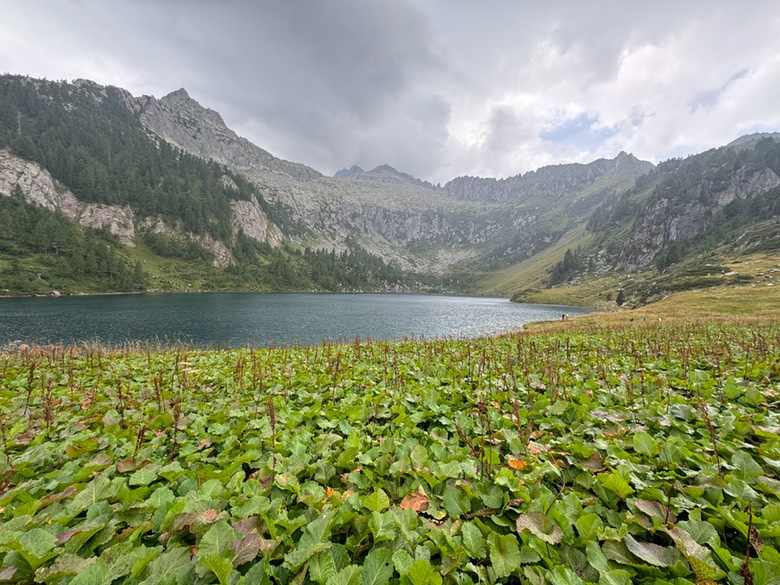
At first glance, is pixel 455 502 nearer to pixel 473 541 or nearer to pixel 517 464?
pixel 473 541

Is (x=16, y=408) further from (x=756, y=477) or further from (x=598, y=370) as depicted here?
(x=598, y=370)

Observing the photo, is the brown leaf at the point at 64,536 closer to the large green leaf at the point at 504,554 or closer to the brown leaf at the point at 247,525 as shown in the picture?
the brown leaf at the point at 247,525

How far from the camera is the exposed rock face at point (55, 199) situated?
169 meters

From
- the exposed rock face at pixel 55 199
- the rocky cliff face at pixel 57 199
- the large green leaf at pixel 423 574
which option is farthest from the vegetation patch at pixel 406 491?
the exposed rock face at pixel 55 199

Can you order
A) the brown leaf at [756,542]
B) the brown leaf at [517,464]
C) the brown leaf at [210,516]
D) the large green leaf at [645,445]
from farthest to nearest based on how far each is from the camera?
the large green leaf at [645,445] < the brown leaf at [517,464] < the brown leaf at [210,516] < the brown leaf at [756,542]

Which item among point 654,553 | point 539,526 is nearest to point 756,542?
point 654,553

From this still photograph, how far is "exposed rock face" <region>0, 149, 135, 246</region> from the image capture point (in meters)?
169

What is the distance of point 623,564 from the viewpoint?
279cm

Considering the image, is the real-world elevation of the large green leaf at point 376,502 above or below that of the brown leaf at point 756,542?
below

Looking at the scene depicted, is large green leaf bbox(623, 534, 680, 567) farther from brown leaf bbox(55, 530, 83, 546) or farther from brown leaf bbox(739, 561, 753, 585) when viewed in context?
brown leaf bbox(55, 530, 83, 546)

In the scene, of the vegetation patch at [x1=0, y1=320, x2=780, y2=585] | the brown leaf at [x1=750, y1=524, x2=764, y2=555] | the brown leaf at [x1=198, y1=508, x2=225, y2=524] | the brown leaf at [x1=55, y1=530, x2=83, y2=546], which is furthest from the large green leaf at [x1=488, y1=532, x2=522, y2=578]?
the brown leaf at [x1=55, y1=530, x2=83, y2=546]

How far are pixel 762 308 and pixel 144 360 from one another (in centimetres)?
7227

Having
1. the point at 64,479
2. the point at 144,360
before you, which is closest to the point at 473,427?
the point at 64,479

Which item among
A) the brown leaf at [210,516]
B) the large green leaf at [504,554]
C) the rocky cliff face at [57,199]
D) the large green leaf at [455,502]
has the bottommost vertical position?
the large green leaf at [455,502]
